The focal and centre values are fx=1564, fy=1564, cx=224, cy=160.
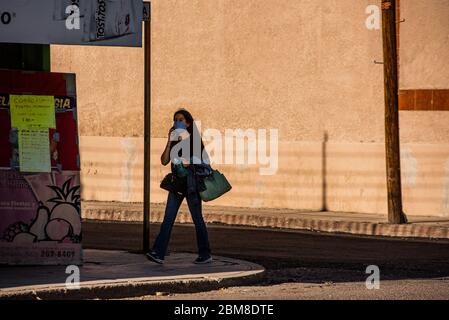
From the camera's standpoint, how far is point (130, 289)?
15.7m

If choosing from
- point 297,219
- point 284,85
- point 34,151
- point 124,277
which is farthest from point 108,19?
point 284,85

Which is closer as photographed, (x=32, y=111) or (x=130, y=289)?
(x=130, y=289)

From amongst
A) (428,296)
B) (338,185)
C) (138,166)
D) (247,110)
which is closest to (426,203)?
(338,185)

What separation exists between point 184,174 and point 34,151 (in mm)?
1875

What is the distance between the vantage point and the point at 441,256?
820 inches

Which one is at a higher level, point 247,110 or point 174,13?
point 174,13

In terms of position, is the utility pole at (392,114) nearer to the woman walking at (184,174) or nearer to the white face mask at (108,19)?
the woman walking at (184,174)

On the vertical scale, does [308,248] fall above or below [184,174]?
below

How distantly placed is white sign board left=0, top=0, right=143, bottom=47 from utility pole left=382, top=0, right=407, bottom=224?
1023 centimetres

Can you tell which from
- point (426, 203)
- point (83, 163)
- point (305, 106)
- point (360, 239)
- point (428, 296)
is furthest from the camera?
point (83, 163)

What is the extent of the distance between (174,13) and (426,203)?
719 centimetres

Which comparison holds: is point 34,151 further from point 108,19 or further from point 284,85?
point 284,85

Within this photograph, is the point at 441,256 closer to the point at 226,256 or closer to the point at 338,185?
the point at 226,256

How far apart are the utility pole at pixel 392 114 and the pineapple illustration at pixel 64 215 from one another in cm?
1062
